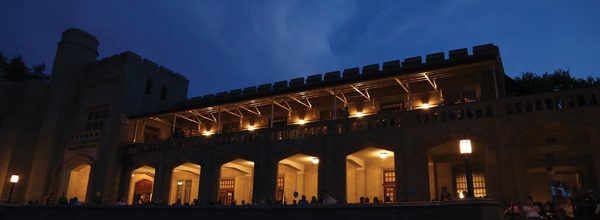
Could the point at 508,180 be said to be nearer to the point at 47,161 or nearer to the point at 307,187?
the point at 307,187

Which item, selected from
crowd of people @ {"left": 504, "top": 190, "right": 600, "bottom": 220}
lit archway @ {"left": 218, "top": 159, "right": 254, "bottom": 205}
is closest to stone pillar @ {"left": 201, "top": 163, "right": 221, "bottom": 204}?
lit archway @ {"left": 218, "top": 159, "right": 254, "bottom": 205}

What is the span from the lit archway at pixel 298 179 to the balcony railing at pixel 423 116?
8.45 ft

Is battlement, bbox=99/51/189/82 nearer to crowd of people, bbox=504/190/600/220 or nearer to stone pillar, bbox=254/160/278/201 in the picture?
stone pillar, bbox=254/160/278/201

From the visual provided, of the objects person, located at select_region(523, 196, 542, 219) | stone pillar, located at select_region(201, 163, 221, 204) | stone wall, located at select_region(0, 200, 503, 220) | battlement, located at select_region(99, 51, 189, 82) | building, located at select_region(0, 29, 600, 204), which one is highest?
battlement, located at select_region(99, 51, 189, 82)

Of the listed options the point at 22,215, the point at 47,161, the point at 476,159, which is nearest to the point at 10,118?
the point at 47,161

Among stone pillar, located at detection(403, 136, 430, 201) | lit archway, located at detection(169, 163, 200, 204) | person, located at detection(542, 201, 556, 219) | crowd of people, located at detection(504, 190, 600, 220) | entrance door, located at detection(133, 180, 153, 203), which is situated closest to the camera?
crowd of people, located at detection(504, 190, 600, 220)

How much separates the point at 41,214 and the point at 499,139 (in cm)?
1860

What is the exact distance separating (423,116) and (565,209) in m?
6.72

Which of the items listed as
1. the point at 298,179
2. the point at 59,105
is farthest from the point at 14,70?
the point at 298,179

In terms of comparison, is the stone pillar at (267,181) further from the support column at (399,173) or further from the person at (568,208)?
the person at (568,208)

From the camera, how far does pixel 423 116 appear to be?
1984cm

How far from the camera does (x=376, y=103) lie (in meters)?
27.0

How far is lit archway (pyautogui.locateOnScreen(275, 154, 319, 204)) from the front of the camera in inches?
1038

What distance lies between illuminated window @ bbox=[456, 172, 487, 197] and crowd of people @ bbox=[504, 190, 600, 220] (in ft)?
20.0
